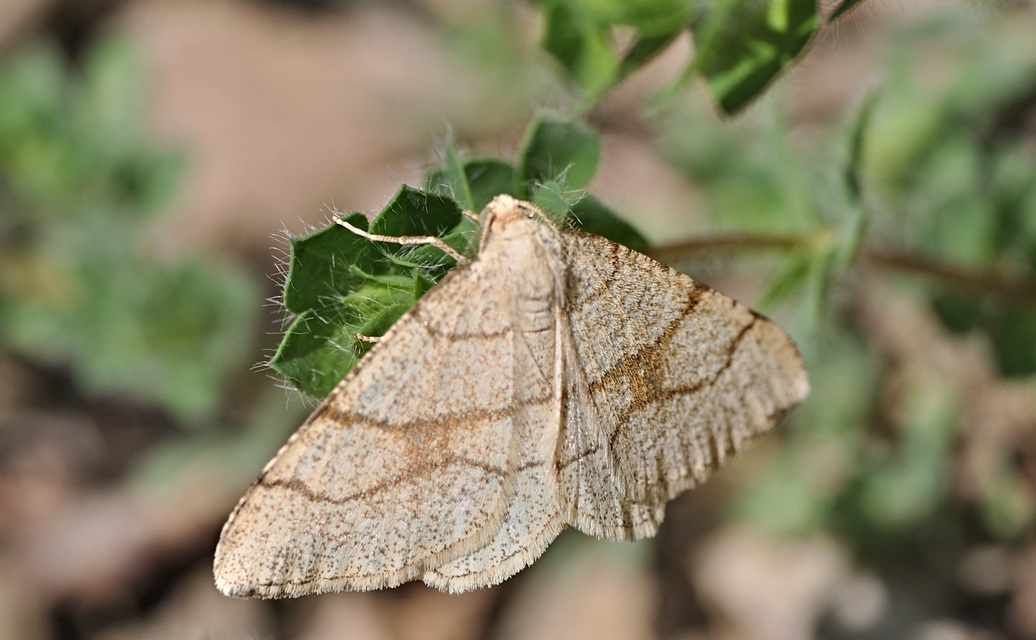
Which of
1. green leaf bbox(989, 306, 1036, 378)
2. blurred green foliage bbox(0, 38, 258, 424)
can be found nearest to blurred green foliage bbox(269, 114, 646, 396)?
green leaf bbox(989, 306, 1036, 378)

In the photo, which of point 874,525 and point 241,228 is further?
point 241,228

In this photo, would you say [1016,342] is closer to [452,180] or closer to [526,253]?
[526,253]

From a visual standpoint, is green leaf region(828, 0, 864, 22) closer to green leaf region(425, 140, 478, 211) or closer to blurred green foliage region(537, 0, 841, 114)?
blurred green foliage region(537, 0, 841, 114)

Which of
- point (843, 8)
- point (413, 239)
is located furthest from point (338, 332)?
Answer: point (843, 8)

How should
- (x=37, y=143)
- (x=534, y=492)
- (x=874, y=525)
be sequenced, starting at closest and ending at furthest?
(x=534, y=492)
(x=874, y=525)
(x=37, y=143)

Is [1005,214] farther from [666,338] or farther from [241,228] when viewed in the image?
[241,228]

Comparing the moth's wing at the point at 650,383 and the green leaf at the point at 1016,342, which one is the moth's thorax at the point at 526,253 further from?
the green leaf at the point at 1016,342

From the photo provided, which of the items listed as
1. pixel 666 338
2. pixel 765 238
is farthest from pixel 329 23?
pixel 666 338
